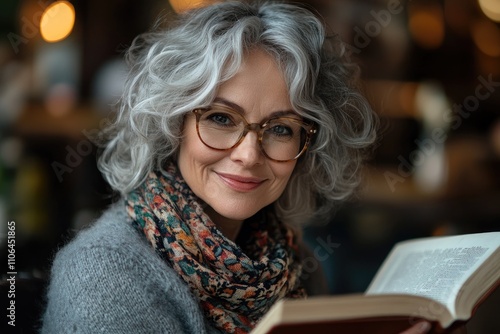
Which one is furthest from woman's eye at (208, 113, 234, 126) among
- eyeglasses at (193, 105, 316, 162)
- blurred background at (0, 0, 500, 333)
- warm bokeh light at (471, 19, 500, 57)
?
warm bokeh light at (471, 19, 500, 57)

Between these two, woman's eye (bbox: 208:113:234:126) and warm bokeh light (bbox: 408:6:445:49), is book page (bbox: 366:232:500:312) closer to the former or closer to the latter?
woman's eye (bbox: 208:113:234:126)

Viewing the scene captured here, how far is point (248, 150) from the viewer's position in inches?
53.4

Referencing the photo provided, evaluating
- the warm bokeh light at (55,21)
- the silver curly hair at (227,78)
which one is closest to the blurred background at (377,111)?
the warm bokeh light at (55,21)

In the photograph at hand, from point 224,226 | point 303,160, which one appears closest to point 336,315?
point 224,226

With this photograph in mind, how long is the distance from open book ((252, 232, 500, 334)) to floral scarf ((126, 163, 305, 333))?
26 cm

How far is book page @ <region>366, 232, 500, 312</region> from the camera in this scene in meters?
1.18

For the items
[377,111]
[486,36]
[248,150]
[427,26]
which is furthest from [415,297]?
[486,36]

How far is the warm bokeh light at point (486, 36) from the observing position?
143 inches

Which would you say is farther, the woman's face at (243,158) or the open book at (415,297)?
the woman's face at (243,158)

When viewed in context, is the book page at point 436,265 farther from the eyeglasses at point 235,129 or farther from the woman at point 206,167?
the eyeglasses at point 235,129

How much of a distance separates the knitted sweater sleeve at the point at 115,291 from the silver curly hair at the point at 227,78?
0.23m

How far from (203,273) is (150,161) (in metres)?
0.29

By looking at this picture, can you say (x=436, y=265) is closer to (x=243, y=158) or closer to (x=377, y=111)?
(x=243, y=158)

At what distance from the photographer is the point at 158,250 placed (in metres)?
1.33
